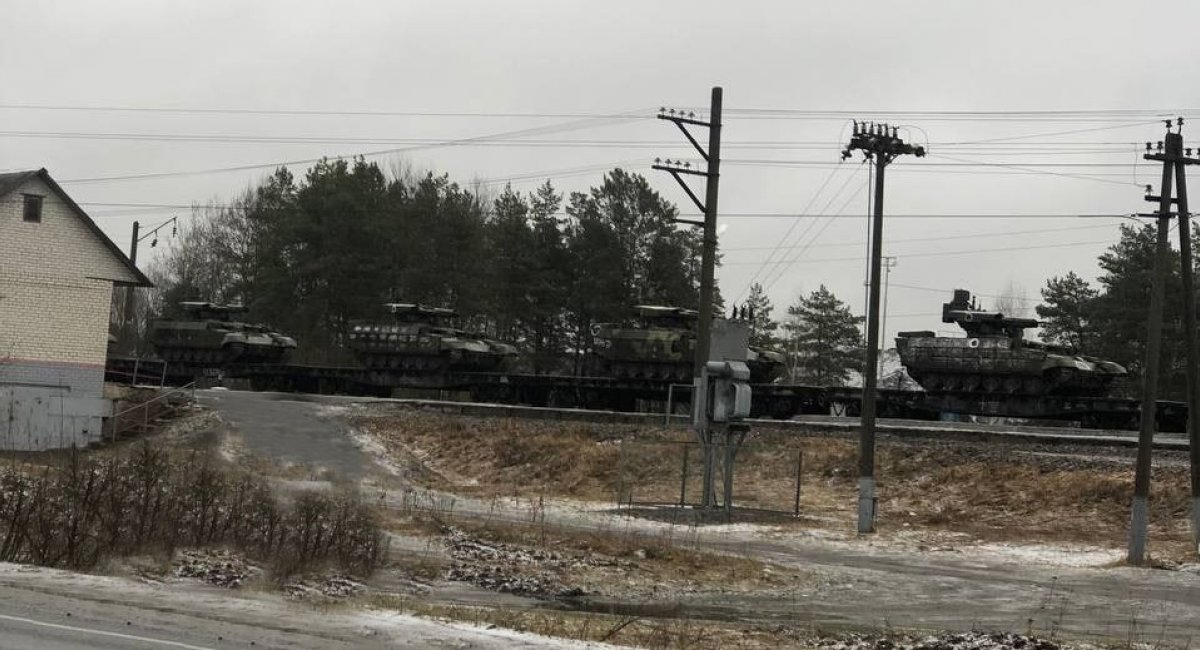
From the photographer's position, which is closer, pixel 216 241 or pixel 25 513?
pixel 25 513

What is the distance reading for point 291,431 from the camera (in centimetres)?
3853

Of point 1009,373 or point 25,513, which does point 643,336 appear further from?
point 25,513

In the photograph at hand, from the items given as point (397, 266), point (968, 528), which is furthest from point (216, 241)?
point (968, 528)

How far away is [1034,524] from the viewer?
89.5ft

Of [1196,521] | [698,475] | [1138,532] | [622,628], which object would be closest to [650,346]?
[698,475]

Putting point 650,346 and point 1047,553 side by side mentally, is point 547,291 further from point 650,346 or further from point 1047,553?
point 1047,553

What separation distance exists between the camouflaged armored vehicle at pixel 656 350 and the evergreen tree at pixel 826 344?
3963 centimetres

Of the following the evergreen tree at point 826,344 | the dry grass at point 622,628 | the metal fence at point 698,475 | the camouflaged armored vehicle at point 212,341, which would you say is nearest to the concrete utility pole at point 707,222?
the metal fence at point 698,475

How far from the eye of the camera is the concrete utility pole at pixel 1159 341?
75.5 feet

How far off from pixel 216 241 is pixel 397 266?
915 inches

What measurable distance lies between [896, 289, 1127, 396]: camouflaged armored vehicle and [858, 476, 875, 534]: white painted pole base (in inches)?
626

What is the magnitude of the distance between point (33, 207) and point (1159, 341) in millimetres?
31741

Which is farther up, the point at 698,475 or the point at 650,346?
the point at 650,346

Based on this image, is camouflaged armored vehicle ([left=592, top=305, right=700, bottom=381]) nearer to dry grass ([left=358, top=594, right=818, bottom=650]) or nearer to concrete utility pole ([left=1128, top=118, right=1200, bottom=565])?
concrete utility pole ([left=1128, top=118, right=1200, bottom=565])
